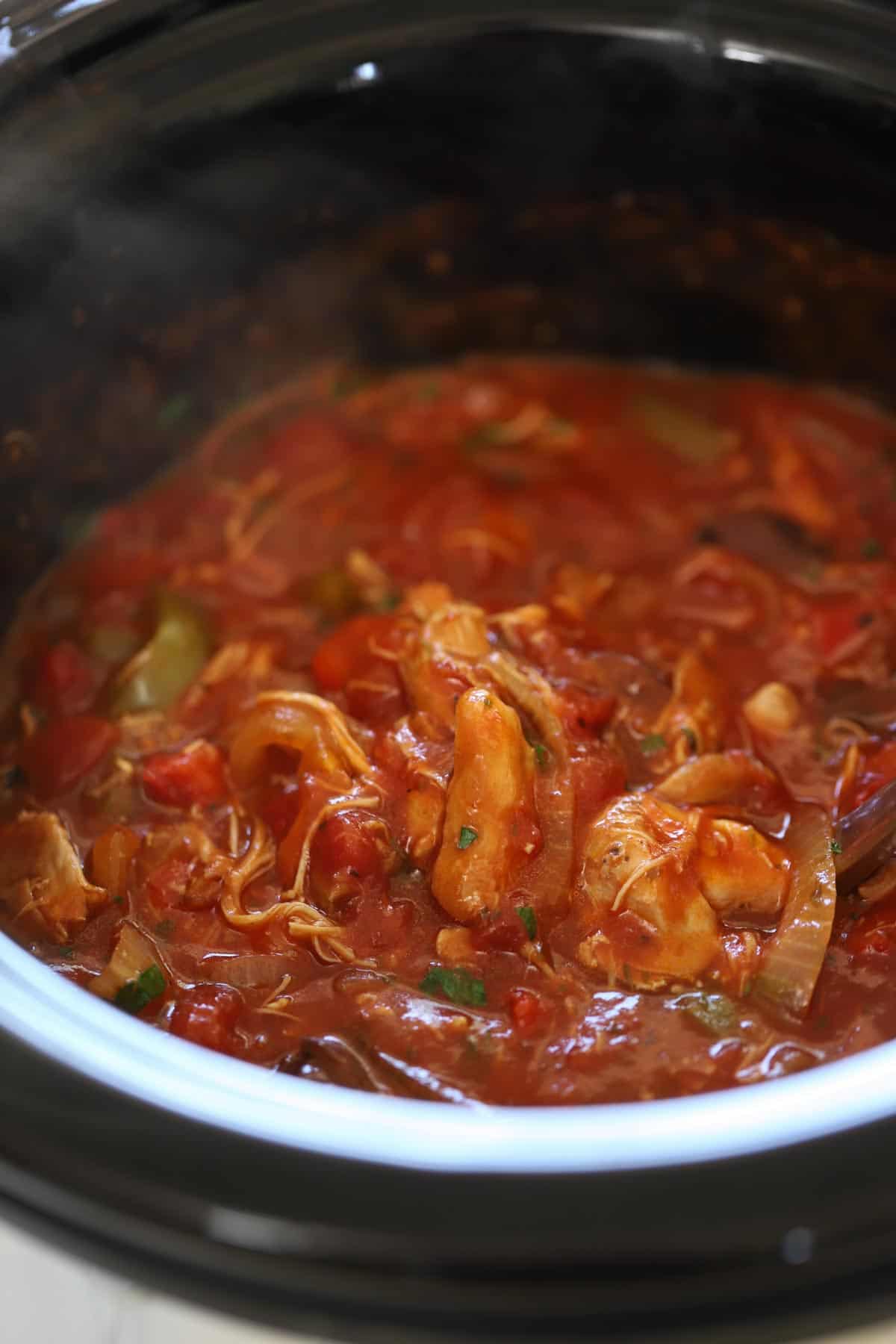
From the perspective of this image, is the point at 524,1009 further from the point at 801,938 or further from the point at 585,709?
the point at 585,709

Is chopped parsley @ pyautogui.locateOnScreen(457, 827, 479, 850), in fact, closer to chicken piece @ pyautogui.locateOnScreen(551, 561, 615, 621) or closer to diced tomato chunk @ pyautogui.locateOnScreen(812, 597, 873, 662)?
chicken piece @ pyautogui.locateOnScreen(551, 561, 615, 621)

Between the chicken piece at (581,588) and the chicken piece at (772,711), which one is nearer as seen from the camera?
the chicken piece at (772,711)

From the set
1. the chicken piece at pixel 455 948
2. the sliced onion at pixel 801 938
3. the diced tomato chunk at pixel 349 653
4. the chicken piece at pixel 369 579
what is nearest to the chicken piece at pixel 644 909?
the sliced onion at pixel 801 938

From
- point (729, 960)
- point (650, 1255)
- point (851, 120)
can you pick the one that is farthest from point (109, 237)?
point (650, 1255)

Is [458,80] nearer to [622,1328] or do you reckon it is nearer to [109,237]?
[109,237]

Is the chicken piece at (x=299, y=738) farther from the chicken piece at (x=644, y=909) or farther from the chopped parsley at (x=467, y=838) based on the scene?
the chicken piece at (x=644, y=909)

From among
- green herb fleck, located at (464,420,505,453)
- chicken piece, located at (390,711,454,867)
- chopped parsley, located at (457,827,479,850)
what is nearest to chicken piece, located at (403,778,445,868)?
chicken piece, located at (390,711,454,867)
